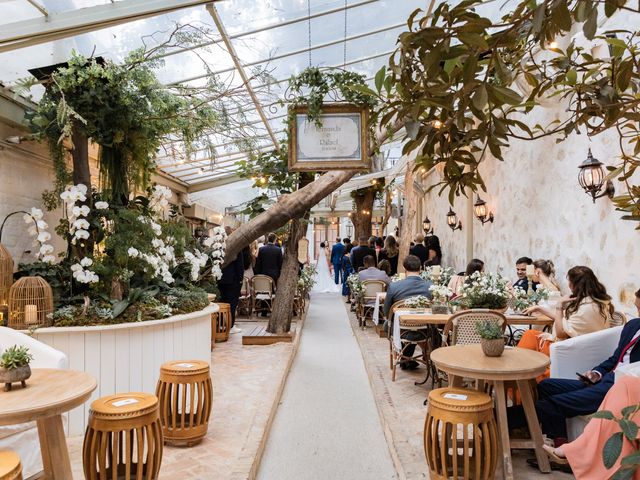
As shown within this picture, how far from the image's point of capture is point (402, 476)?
3.13 meters

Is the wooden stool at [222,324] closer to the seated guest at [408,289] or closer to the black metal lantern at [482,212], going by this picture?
the seated guest at [408,289]

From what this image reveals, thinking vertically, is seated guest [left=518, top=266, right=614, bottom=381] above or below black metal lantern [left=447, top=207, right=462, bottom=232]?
below

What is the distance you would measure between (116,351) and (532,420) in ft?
9.96

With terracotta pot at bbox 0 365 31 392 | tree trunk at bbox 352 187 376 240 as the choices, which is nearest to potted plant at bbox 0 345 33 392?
terracotta pot at bbox 0 365 31 392

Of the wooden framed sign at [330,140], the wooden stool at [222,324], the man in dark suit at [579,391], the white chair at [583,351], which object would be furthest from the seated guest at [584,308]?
the wooden stool at [222,324]

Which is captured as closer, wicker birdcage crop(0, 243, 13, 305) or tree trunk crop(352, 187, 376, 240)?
wicker birdcage crop(0, 243, 13, 305)

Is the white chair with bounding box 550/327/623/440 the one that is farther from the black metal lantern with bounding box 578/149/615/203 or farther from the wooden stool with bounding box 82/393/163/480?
the wooden stool with bounding box 82/393/163/480

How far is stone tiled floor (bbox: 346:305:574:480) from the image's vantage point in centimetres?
317

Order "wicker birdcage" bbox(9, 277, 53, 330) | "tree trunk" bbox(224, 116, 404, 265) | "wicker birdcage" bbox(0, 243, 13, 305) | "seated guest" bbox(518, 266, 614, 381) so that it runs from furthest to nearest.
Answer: "tree trunk" bbox(224, 116, 404, 265)
"wicker birdcage" bbox(0, 243, 13, 305)
"seated guest" bbox(518, 266, 614, 381)
"wicker birdcage" bbox(9, 277, 53, 330)

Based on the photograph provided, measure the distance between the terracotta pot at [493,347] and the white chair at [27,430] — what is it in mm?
2722

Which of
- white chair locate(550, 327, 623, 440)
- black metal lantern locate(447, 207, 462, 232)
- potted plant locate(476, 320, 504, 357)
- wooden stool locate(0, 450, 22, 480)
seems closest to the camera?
wooden stool locate(0, 450, 22, 480)

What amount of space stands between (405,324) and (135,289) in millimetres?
2747

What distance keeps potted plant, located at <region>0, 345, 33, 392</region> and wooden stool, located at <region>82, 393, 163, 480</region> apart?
414 mm

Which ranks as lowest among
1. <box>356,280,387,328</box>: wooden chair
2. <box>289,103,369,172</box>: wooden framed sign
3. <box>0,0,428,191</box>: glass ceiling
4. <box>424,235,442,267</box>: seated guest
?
<box>356,280,387,328</box>: wooden chair
